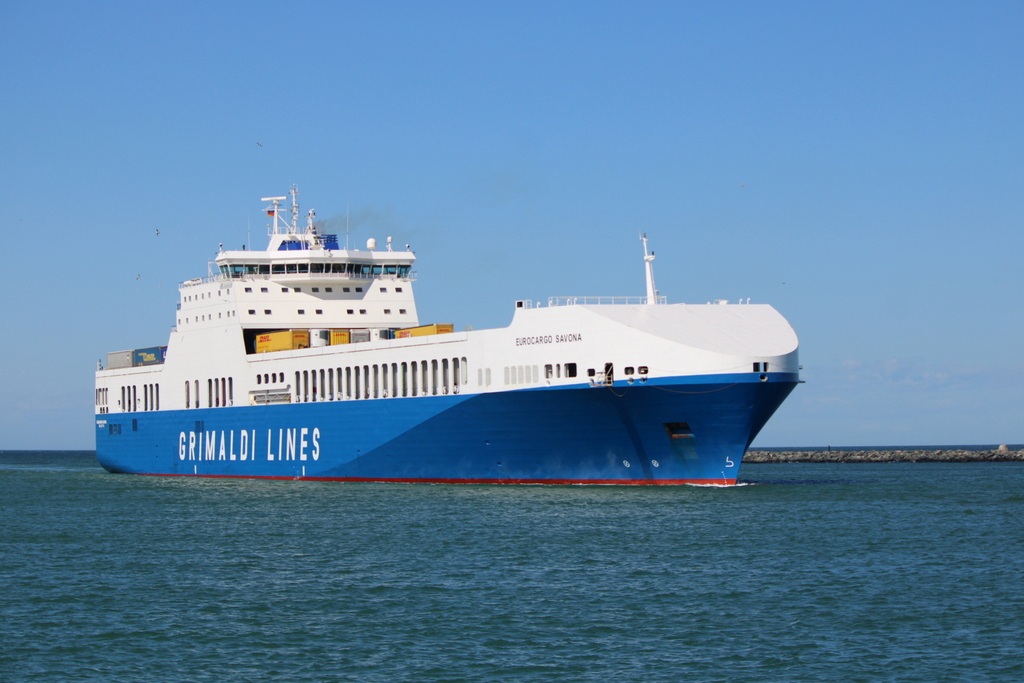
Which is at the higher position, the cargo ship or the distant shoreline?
the cargo ship

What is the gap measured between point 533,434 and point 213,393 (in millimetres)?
21293

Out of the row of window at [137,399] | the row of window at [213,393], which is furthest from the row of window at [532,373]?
the row of window at [137,399]

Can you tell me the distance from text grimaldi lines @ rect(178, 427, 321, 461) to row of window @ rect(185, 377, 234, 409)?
1261mm

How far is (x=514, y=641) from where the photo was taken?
19.3 meters

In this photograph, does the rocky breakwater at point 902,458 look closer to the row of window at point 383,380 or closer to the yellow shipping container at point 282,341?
the yellow shipping container at point 282,341

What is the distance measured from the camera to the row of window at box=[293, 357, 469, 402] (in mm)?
42750

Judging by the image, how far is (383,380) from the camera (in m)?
45.6

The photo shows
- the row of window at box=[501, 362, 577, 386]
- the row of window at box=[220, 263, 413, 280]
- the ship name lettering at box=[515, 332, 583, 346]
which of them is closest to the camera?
the row of window at box=[501, 362, 577, 386]

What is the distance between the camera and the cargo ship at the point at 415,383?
36.9 m

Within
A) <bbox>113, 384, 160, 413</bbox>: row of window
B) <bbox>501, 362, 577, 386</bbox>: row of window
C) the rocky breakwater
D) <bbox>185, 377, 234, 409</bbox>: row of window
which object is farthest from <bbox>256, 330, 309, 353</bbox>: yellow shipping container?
the rocky breakwater

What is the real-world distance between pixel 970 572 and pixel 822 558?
2.97m

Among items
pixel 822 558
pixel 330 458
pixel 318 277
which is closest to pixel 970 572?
pixel 822 558

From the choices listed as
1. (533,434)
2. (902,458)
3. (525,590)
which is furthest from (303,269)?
(902,458)

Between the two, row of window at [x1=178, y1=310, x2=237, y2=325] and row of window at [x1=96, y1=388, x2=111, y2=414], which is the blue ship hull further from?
row of window at [x1=96, y1=388, x2=111, y2=414]
